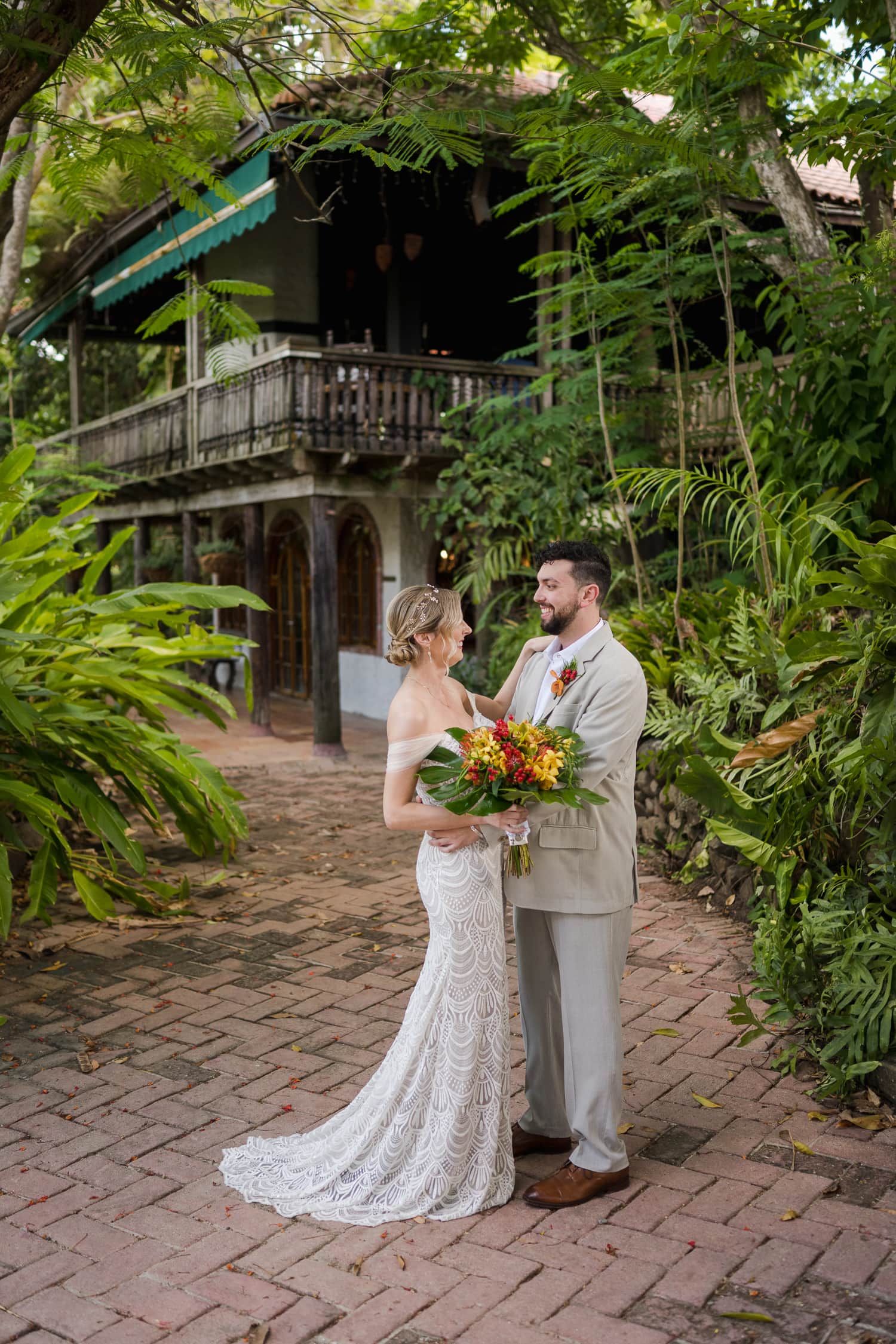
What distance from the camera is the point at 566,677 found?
3.38m

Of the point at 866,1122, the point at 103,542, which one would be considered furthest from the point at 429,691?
the point at 103,542

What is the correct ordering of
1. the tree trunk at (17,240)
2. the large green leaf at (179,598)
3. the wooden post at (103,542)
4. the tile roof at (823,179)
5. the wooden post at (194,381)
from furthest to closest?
the wooden post at (103,542) → the wooden post at (194,381) → the tile roof at (823,179) → the tree trunk at (17,240) → the large green leaf at (179,598)

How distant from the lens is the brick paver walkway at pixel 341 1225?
286cm

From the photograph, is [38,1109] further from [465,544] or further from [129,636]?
[465,544]

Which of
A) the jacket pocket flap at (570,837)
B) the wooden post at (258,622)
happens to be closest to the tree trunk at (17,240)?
the wooden post at (258,622)

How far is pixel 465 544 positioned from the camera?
1138 cm

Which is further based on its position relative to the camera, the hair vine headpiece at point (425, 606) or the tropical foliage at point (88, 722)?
the tropical foliage at point (88, 722)

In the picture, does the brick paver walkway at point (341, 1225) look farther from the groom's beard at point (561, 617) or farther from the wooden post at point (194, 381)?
the wooden post at point (194, 381)

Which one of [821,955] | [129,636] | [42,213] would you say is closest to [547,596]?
[821,955]

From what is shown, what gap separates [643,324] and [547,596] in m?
5.38

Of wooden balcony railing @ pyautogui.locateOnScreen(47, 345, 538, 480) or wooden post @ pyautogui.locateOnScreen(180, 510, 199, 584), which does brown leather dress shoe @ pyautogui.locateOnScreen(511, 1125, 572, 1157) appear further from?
wooden post @ pyautogui.locateOnScreen(180, 510, 199, 584)

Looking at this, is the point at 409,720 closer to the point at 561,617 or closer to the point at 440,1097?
the point at 561,617

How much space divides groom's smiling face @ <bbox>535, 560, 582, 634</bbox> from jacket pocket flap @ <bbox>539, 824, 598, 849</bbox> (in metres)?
0.60

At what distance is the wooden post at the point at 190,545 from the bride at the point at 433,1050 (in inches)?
507
